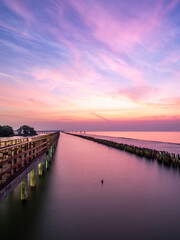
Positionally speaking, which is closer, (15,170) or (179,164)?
(15,170)

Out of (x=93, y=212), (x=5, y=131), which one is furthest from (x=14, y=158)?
(x=5, y=131)

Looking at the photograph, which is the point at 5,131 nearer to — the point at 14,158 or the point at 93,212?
the point at 93,212

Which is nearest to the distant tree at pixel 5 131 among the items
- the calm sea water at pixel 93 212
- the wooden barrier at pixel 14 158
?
the calm sea water at pixel 93 212

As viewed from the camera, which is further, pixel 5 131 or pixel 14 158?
pixel 5 131

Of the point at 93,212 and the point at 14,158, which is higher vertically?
the point at 14,158

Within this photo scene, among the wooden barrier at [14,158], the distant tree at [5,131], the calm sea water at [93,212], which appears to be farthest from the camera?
the distant tree at [5,131]

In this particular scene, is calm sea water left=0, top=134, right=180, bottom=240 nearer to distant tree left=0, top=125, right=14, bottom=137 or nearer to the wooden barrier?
the wooden barrier

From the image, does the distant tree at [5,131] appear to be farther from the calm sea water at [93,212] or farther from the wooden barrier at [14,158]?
the wooden barrier at [14,158]

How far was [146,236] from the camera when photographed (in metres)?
8.80

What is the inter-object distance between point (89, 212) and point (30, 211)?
3.51 metres

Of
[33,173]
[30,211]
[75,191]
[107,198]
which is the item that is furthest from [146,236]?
[33,173]

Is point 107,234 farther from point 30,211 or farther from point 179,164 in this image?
point 179,164

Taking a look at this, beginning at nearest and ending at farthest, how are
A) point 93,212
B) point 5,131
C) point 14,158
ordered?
point 14,158, point 93,212, point 5,131

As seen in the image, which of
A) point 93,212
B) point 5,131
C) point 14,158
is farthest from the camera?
point 5,131
